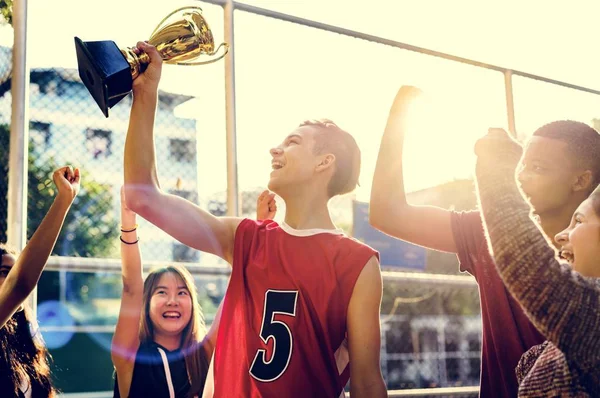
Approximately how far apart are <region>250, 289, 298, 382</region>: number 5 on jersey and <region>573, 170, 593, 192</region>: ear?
96cm

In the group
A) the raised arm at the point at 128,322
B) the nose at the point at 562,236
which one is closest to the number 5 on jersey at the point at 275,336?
the raised arm at the point at 128,322

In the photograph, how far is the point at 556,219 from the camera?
2.22 metres

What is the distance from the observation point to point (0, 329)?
2666 mm

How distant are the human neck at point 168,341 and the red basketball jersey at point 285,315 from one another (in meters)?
0.86

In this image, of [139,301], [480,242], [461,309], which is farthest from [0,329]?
[461,309]

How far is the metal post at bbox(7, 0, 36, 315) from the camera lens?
2.79 meters

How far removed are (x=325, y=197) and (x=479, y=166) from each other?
1.30 metres

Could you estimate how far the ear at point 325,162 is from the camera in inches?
105

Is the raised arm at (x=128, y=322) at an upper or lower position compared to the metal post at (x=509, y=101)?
lower

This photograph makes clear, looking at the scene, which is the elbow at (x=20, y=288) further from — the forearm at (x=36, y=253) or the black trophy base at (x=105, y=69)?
the black trophy base at (x=105, y=69)

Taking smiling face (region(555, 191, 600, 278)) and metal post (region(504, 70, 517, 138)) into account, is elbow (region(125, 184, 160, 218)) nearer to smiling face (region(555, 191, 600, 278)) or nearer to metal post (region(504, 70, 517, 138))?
smiling face (region(555, 191, 600, 278))

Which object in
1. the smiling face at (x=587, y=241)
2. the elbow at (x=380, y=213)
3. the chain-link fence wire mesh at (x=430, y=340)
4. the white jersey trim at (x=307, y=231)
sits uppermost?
the elbow at (x=380, y=213)

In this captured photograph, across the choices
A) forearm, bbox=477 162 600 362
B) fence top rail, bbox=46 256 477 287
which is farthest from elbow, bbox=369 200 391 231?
fence top rail, bbox=46 256 477 287

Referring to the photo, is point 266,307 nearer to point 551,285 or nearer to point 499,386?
point 499,386
